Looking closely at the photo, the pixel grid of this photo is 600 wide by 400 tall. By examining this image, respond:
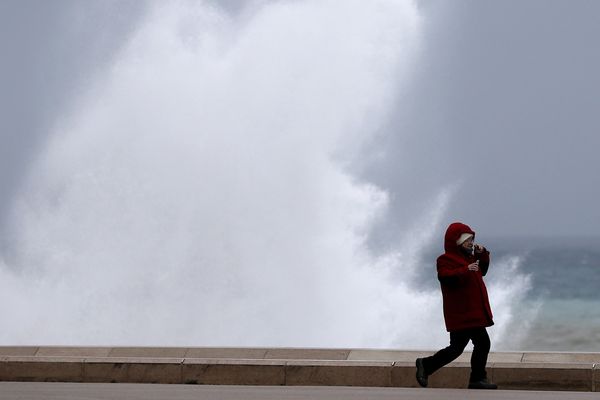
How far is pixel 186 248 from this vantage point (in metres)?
31.2

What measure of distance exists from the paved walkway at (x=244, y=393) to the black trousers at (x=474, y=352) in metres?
0.17

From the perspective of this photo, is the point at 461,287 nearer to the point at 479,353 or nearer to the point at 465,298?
the point at 465,298

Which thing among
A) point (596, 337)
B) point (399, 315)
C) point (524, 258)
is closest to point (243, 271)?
point (399, 315)

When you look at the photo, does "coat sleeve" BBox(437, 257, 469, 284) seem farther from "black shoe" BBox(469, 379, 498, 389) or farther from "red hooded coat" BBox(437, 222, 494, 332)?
"black shoe" BBox(469, 379, 498, 389)

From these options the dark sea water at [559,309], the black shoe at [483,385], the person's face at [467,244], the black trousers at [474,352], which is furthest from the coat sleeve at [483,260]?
the dark sea water at [559,309]

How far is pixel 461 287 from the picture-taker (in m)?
11.0

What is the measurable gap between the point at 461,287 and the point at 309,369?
1631mm

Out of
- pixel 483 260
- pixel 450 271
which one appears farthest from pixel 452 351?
pixel 483 260

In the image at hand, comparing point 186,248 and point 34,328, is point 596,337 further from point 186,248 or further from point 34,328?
point 34,328

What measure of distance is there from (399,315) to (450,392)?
21138 mm

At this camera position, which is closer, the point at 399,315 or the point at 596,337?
the point at 399,315

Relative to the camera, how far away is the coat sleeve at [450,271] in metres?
10.9

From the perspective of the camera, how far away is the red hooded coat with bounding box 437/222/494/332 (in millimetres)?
10914

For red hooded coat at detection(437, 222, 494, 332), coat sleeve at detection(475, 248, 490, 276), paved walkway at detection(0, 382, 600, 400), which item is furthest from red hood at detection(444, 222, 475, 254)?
→ paved walkway at detection(0, 382, 600, 400)
